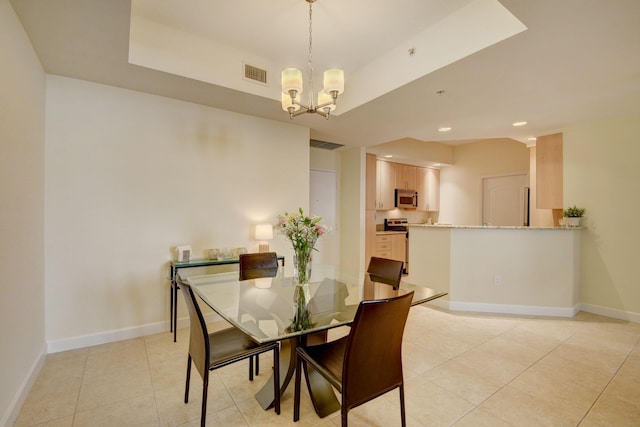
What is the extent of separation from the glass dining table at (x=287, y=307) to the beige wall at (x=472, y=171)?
4.97 metres

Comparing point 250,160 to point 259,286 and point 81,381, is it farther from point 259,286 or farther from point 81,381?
point 81,381

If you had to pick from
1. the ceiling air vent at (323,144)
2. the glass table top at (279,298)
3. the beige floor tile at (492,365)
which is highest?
the ceiling air vent at (323,144)

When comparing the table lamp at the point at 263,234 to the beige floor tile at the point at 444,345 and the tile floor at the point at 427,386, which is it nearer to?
the tile floor at the point at 427,386

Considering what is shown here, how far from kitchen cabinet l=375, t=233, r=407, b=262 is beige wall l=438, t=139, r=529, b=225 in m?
1.54

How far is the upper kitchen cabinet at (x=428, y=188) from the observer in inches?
268

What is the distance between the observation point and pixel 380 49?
2828 millimetres

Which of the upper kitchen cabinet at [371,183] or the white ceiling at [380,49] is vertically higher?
the white ceiling at [380,49]

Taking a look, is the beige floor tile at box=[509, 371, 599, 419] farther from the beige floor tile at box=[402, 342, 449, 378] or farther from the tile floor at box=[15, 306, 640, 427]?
the beige floor tile at box=[402, 342, 449, 378]

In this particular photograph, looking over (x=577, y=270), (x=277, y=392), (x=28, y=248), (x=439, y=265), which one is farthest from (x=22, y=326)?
(x=577, y=270)

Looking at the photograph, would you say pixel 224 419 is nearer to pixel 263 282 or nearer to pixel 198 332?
pixel 198 332

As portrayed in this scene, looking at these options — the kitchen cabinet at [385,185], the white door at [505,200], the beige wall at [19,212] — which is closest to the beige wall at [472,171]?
the white door at [505,200]

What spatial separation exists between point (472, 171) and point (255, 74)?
5472 mm

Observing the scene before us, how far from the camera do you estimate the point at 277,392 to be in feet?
5.93

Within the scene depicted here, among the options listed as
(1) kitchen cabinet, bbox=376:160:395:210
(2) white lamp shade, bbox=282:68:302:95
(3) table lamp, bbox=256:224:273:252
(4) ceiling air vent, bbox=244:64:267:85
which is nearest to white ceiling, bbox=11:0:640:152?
(4) ceiling air vent, bbox=244:64:267:85
